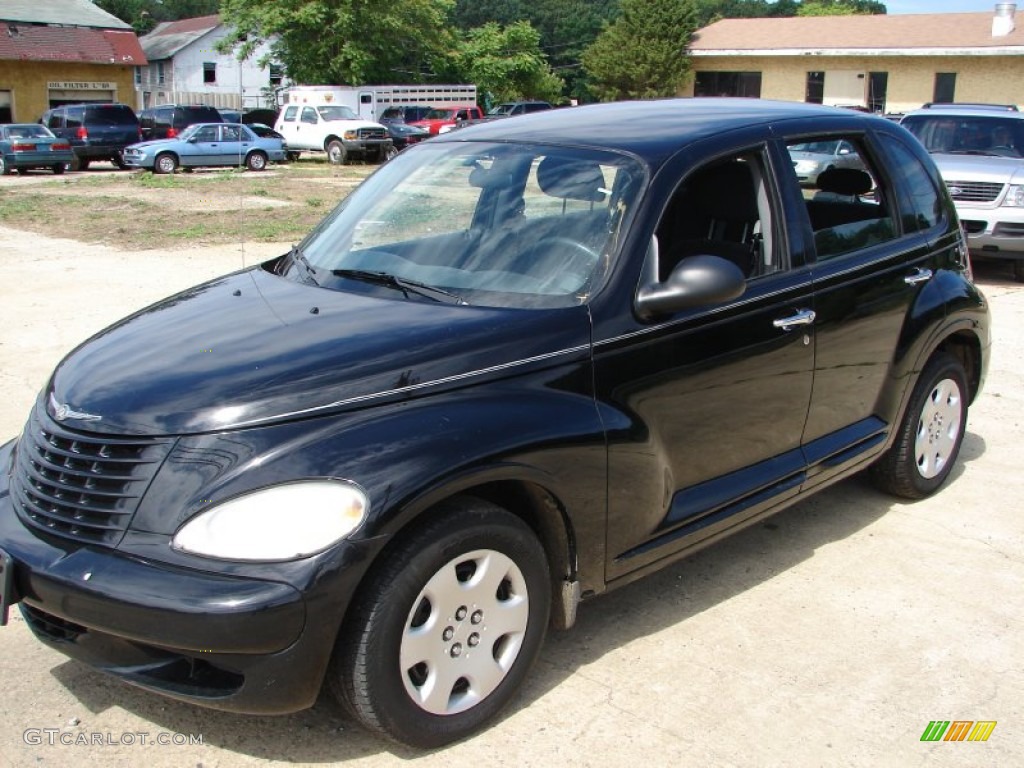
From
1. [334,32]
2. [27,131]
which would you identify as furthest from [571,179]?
[334,32]

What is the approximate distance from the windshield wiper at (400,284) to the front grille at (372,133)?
98.9 ft

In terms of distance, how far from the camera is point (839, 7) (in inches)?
3723

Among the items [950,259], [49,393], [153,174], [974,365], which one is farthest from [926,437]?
[153,174]

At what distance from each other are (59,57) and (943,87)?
36.6 m

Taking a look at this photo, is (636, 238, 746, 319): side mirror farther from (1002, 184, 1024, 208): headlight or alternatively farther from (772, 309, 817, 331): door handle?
(1002, 184, 1024, 208): headlight

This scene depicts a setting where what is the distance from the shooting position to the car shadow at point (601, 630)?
127 inches

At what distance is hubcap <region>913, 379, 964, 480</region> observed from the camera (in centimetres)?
521

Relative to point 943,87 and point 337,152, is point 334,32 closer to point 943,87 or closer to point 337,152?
point 337,152

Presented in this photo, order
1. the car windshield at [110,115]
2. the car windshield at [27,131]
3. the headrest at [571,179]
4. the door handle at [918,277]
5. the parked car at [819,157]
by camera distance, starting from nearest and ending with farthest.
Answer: the headrest at [571,179] < the parked car at [819,157] < the door handle at [918,277] < the car windshield at [27,131] < the car windshield at [110,115]

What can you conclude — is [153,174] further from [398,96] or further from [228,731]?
[228,731]

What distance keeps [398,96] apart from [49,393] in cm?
A: 4086

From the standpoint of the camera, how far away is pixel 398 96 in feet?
139

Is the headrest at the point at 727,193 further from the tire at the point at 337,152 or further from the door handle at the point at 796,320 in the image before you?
the tire at the point at 337,152

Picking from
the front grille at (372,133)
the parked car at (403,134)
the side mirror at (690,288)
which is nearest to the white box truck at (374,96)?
the parked car at (403,134)
